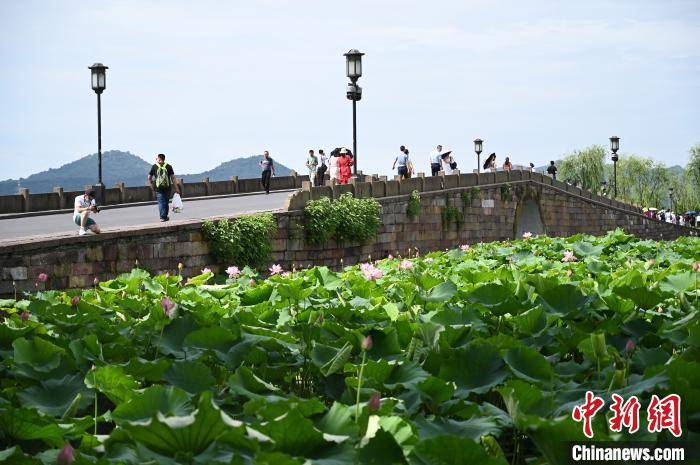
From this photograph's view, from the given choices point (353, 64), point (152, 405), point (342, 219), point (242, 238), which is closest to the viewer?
point (152, 405)

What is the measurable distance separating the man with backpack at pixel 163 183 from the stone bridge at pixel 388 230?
1.86 metres

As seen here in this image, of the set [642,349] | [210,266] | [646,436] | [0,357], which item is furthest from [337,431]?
[210,266]

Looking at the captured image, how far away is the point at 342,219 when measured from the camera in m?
21.5

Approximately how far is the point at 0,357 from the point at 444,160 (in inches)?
1156

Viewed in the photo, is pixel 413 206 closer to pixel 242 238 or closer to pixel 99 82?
pixel 99 82

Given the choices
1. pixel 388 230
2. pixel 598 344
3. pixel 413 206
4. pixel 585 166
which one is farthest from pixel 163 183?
pixel 585 166

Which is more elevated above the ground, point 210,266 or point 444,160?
point 444,160

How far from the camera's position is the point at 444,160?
3253 cm

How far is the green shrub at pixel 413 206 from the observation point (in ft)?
85.8

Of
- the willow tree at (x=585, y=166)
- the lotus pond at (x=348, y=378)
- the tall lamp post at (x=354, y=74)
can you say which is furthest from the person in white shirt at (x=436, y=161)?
the willow tree at (x=585, y=166)

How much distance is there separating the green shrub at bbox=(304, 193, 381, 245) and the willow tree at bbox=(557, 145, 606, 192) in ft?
151

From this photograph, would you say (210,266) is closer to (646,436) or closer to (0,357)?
(0,357)

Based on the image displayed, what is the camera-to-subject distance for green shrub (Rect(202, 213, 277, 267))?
17275mm

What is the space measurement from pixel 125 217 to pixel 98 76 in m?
4.78
